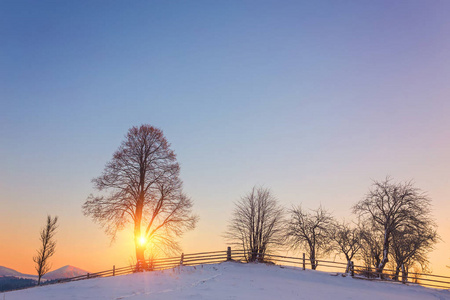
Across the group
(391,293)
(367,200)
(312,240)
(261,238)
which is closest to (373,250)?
(312,240)

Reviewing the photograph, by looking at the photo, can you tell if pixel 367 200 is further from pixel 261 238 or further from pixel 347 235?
pixel 261 238

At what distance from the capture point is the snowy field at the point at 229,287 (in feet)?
54.9

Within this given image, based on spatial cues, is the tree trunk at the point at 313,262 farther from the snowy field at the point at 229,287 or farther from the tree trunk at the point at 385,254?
the tree trunk at the point at 385,254

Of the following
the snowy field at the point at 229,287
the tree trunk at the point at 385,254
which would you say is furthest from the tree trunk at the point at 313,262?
the tree trunk at the point at 385,254

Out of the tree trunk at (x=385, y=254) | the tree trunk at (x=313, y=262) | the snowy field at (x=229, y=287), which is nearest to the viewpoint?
the snowy field at (x=229, y=287)

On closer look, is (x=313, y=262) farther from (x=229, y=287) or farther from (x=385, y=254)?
(x=229, y=287)

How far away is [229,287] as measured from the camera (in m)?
18.6

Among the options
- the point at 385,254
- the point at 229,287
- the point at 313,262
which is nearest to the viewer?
the point at 229,287

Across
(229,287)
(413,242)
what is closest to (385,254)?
(413,242)

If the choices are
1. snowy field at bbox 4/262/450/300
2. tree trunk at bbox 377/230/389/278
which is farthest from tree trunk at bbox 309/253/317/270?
tree trunk at bbox 377/230/389/278

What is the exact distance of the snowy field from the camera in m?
16.7

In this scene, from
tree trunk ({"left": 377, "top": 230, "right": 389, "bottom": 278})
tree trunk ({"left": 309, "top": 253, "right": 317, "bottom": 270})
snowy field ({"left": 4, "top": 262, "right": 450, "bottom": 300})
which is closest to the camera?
snowy field ({"left": 4, "top": 262, "right": 450, "bottom": 300})

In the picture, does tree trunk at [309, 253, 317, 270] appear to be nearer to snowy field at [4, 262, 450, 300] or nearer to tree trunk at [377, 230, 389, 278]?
snowy field at [4, 262, 450, 300]

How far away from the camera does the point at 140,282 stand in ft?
64.4
